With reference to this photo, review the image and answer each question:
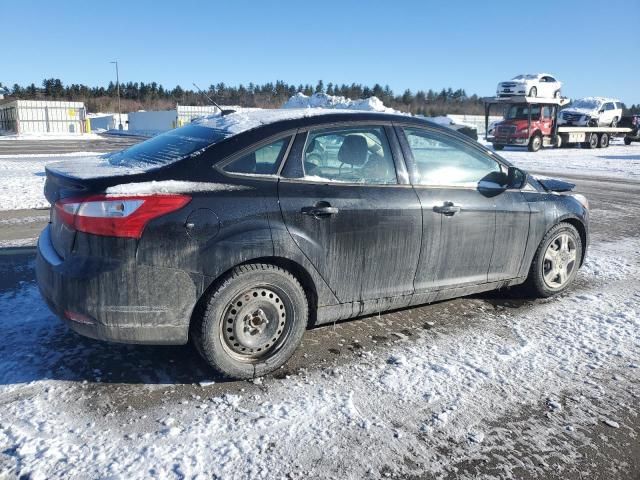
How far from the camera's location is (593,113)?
32.8m

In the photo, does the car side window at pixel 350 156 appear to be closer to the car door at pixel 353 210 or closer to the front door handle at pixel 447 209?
the car door at pixel 353 210

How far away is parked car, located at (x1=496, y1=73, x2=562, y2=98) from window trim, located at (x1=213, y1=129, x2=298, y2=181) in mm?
27830

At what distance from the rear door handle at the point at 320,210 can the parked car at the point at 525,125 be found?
27.2m

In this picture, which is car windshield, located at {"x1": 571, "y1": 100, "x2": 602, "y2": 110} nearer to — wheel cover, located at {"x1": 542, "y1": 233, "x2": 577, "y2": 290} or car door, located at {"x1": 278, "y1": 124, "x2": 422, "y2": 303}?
wheel cover, located at {"x1": 542, "y1": 233, "x2": 577, "y2": 290}

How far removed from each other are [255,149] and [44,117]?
50.6m

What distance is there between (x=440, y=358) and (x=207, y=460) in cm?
172

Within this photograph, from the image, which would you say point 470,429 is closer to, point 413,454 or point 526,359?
point 413,454

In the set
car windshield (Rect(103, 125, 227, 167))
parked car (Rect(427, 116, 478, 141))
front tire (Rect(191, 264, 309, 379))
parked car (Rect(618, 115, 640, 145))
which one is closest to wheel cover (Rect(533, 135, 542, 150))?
parked car (Rect(427, 116, 478, 141))

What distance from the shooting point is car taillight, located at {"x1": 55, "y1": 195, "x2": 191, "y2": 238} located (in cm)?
273

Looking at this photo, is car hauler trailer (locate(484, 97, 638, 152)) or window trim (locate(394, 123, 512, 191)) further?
car hauler trailer (locate(484, 97, 638, 152))

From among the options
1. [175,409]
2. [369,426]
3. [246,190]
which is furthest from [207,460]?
[246,190]

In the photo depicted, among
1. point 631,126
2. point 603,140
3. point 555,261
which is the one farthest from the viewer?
point 631,126

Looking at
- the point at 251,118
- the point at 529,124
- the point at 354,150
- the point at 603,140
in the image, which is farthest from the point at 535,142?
the point at 251,118

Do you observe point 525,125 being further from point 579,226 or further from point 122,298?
point 122,298
